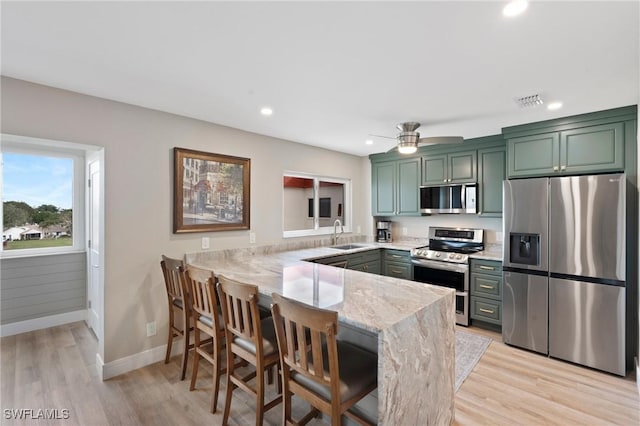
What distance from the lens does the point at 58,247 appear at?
381 centimetres

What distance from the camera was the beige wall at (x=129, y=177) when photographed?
2.30 m

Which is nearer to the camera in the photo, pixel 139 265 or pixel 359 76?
pixel 359 76

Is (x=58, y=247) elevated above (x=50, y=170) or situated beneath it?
situated beneath

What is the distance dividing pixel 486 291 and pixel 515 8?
10.3 ft

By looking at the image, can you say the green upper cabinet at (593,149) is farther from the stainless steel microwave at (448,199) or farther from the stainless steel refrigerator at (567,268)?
the stainless steel microwave at (448,199)

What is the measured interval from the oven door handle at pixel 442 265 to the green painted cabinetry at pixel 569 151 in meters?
1.22

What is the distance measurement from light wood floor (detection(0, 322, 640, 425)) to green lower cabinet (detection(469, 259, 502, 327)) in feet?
1.96

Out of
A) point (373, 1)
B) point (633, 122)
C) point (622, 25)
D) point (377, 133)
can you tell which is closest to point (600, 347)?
point (633, 122)

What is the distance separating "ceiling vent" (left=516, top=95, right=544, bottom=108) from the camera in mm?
2505

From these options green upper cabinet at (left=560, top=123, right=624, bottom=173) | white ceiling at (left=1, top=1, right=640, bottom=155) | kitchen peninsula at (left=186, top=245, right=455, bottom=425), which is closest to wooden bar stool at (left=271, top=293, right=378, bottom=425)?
kitchen peninsula at (left=186, top=245, right=455, bottom=425)

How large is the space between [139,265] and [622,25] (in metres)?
3.76

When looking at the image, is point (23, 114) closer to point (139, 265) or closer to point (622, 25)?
point (139, 265)

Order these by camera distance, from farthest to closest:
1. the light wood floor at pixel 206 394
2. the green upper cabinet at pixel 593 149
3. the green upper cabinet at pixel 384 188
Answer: the green upper cabinet at pixel 384 188 → the green upper cabinet at pixel 593 149 → the light wood floor at pixel 206 394

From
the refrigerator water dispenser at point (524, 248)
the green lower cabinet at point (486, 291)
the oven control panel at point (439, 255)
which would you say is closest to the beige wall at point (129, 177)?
the oven control panel at point (439, 255)
